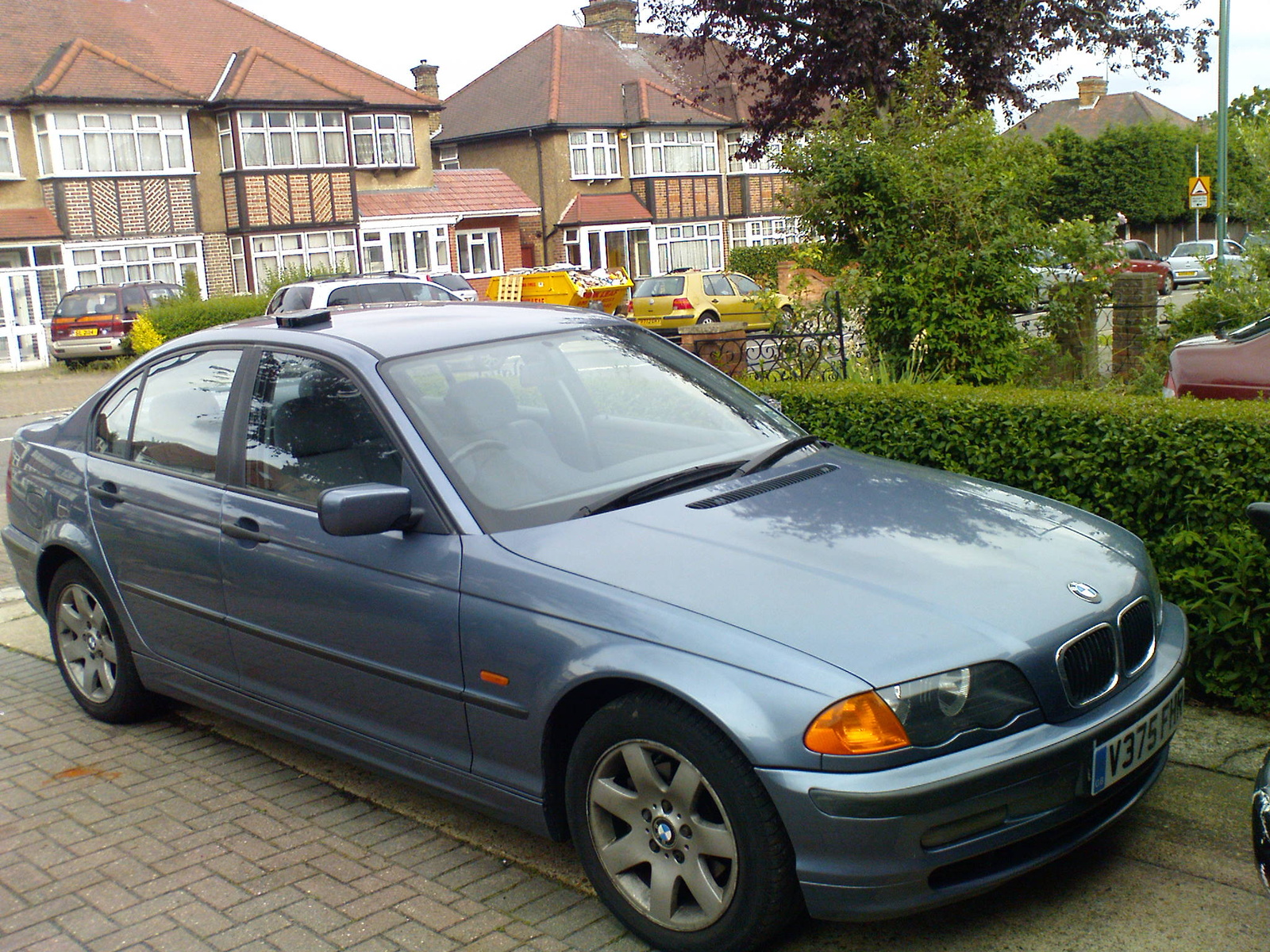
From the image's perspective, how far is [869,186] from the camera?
875cm

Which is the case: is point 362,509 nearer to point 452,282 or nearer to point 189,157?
point 452,282

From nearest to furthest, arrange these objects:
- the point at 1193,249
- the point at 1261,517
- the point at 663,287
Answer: the point at 1261,517, the point at 663,287, the point at 1193,249

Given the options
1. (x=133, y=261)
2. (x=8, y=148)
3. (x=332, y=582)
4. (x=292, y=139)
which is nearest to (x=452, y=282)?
(x=133, y=261)

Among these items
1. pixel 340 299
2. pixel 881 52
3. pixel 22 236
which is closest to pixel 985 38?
pixel 881 52

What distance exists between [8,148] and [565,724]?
37.9 m

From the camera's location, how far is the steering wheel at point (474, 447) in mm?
3906

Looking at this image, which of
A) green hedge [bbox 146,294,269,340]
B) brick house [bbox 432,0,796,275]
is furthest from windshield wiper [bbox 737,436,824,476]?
Answer: brick house [bbox 432,0,796,275]

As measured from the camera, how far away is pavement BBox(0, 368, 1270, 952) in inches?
133

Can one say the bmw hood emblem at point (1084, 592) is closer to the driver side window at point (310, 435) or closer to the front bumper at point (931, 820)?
the front bumper at point (931, 820)

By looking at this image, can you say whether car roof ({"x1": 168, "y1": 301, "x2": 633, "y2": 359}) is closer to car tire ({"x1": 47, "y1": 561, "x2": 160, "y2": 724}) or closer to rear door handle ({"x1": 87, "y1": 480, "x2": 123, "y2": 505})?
rear door handle ({"x1": 87, "y1": 480, "x2": 123, "y2": 505})

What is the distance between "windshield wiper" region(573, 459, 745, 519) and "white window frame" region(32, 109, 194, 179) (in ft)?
122

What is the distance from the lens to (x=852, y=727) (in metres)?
2.93

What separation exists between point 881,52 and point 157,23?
104ft

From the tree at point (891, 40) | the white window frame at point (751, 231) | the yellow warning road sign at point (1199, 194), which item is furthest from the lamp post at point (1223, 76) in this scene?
the white window frame at point (751, 231)
